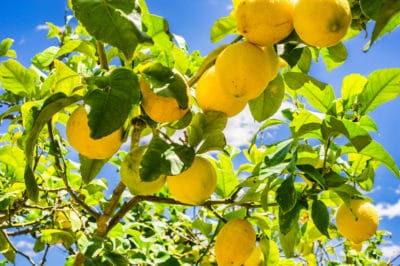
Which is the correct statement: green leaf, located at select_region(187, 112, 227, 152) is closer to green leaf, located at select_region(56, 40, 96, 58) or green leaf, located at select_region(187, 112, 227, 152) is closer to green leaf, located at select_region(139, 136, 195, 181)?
green leaf, located at select_region(139, 136, 195, 181)

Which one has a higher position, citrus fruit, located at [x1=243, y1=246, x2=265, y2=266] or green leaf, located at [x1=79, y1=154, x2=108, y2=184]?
green leaf, located at [x1=79, y1=154, x2=108, y2=184]

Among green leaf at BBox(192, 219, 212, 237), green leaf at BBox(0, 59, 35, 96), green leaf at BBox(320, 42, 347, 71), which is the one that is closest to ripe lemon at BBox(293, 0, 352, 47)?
green leaf at BBox(320, 42, 347, 71)

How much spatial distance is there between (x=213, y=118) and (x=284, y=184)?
10.2 inches

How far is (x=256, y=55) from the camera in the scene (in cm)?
116

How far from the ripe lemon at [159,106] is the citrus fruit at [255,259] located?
676mm

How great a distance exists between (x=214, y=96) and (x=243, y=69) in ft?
0.53

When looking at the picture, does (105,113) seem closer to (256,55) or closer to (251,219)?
(256,55)

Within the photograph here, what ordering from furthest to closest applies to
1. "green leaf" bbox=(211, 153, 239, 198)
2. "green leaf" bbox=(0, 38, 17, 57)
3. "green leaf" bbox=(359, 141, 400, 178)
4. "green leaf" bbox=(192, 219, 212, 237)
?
"green leaf" bbox=(0, 38, 17, 57), "green leaf" bbox=(192, 219, 212, 237), "green leaf" bbox=(211, 153, 239, 198), "green leaf" bbox=(359, 141, 400, 178)

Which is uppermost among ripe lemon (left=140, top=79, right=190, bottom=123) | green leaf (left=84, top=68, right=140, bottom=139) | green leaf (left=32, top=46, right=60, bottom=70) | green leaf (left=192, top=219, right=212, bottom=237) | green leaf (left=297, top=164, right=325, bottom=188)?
green leaf (left=32, top=46, right=60, bottom=70)

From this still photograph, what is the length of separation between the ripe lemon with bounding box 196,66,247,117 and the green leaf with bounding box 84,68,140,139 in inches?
9.7

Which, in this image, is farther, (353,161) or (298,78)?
(353,161)

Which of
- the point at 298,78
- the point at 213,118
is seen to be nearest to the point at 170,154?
the point at 213,118

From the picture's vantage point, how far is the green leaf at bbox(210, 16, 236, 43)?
1.36 meters

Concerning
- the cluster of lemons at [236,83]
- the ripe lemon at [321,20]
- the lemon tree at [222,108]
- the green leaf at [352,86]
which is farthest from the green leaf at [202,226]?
the ripe lemon at [321,20]
